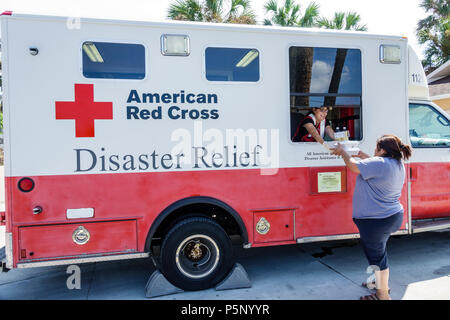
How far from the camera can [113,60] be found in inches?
133

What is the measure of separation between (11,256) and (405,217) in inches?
170

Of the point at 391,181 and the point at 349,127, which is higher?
the point at 349,127

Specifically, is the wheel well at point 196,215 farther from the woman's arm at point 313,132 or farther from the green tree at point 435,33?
the green tree at point 435,33

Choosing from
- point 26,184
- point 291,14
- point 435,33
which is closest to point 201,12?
point 291,14

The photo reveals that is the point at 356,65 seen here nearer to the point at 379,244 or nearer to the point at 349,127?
the point at 349,127

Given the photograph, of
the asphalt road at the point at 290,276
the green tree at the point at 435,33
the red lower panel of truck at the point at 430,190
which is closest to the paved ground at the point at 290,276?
the asphalt road at the point at 290,276

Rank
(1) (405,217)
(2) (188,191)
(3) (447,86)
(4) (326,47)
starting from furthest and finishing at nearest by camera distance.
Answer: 1. (3) (447,86)
2. (1) (405,217)
3. (4) (326,47)
4. (2) (188,191)

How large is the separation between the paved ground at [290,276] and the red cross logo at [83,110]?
6.06 feet

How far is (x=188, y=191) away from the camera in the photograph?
139 inches

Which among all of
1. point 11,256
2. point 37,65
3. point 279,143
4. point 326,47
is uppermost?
point 326,47

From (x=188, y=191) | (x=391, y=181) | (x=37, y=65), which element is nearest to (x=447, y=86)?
(x=391, y=181)

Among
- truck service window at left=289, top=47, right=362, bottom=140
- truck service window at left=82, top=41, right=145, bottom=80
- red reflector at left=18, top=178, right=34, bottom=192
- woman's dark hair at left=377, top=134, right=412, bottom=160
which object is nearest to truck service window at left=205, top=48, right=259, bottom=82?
truck service window at left=289, top=47, right=362, bottom=140

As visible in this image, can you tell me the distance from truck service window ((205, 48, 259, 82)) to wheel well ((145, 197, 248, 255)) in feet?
4.38

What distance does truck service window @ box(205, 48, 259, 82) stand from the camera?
3.58 metres
